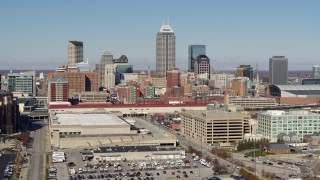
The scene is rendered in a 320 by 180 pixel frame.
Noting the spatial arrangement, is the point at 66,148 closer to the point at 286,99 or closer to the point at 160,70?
the point at 286,99

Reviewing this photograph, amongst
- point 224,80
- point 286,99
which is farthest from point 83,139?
point 224,80

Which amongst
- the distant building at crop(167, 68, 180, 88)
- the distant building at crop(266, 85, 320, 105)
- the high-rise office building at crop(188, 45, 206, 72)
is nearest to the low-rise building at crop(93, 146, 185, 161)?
the distant building at crop(266, 85, 320, 105)

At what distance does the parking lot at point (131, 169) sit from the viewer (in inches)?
1088

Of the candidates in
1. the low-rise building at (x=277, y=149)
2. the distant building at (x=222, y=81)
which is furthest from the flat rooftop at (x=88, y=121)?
the distant building at (x=222, y=81)

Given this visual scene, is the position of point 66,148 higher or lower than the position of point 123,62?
lower

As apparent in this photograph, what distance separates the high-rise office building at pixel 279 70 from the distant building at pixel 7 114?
190ft

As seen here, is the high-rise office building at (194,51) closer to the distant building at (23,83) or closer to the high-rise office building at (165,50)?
the high-rise office building at (165,50)

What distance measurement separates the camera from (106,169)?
29.2 metres

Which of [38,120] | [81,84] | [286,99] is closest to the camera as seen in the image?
[38,120]

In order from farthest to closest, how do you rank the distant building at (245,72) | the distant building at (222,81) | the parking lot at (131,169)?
the distant building at (245,72), the distant building at (222,81), the parking lot at (131,169)

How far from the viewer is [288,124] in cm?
4091

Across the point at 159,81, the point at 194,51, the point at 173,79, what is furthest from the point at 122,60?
the point at 173,79

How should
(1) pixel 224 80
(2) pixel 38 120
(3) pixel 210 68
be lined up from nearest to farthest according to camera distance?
1. (2) pixel 38 120
2. (1) pixel 224 80
3. (3) pixel 210 68

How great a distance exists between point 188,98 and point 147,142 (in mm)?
34744
